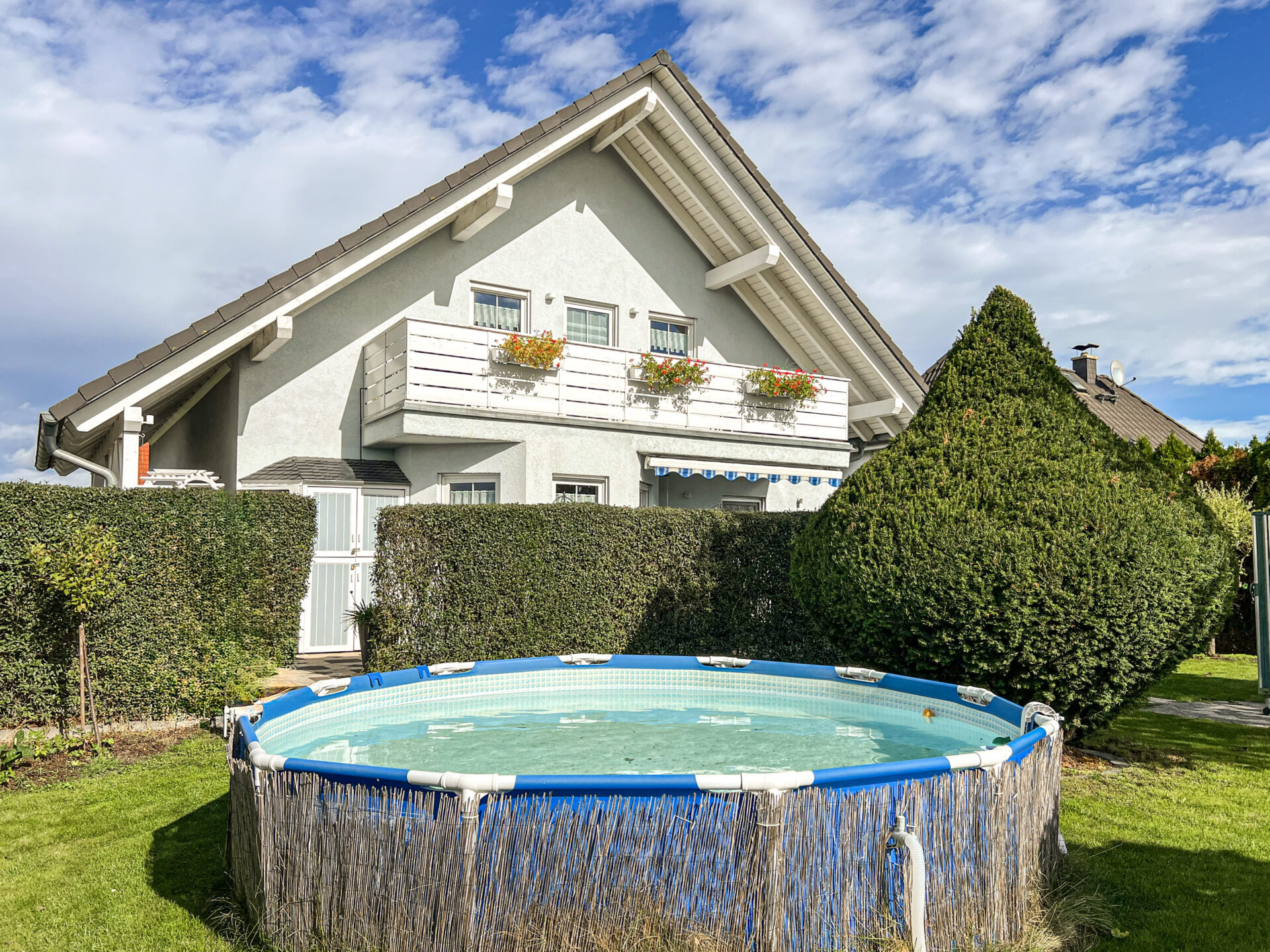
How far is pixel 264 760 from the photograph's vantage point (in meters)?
4.87

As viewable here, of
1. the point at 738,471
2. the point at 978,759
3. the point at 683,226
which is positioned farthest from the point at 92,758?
the point at 683,226

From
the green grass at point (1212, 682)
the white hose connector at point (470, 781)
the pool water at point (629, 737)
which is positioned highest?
the white hose connector at point (470, 781)

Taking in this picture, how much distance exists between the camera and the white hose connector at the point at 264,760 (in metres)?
4.79

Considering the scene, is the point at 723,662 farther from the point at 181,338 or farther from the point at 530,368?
the point at 181,338

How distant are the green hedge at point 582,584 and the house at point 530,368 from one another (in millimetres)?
3911

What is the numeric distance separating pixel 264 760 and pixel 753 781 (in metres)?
2.86

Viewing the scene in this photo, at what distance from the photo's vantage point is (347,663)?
1442 centimetres

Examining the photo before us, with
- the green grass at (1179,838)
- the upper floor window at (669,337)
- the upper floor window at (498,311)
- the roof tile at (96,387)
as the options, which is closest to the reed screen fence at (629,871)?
the green grass at (1179,838)

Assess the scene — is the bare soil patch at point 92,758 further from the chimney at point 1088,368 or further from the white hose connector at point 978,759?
the chimney at point 1088,368

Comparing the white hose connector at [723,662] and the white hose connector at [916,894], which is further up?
the white hose connector at [723,662]

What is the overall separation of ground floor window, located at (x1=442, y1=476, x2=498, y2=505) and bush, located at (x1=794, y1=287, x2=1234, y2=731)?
28.6ft

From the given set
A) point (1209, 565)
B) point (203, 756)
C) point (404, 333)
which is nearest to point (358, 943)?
point (203, 756)

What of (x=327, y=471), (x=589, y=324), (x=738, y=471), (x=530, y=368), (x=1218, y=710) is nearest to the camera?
(x=1218, y=710)

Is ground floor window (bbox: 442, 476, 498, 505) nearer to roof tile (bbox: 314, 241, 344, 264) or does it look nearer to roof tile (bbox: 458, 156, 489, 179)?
roof tile (bbox: 314, 241, 344, 264)
